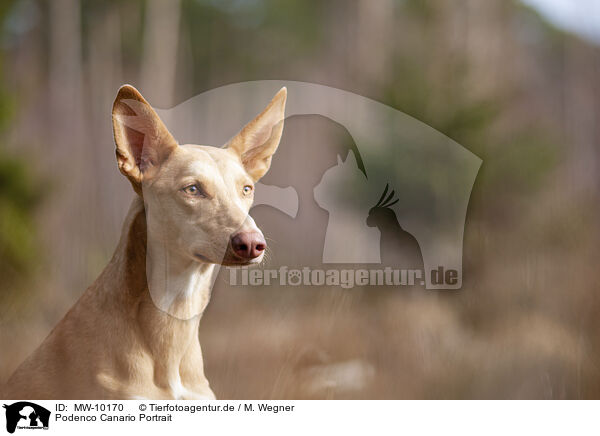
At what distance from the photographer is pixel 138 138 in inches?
53.2

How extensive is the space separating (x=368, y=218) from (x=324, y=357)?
517mm

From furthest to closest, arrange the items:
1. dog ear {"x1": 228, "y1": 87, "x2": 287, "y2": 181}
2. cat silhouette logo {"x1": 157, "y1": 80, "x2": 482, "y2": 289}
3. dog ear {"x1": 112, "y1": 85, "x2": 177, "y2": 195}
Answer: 1. cat silhouette logo {"x1": 157, "y1": 80, "x2": 482, "y2": 289}
2. dog ear {"x1": 228, "y1": 87, "x2": 287, "y2": 181}
3. dog ear {"x1": 112, "y1": 85, "x2": 177, "y2": 195}

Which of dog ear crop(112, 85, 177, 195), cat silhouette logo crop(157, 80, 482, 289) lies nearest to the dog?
dog ear crop(112, 85, 177, 195)

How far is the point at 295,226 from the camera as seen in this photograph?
1.85 meters

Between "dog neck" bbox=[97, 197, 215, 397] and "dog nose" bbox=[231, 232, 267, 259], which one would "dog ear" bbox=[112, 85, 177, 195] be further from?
"dog nose" bbox=[231, 232, 267, 259]

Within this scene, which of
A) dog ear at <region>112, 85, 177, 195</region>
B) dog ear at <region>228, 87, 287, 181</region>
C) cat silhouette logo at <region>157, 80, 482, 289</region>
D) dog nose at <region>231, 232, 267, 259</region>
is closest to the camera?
dog nose at <region>231, 232, 267, 259</region>

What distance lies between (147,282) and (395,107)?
1.19m

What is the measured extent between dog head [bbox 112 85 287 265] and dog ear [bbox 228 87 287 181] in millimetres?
67

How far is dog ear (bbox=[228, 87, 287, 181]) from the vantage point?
1439 millimetres
